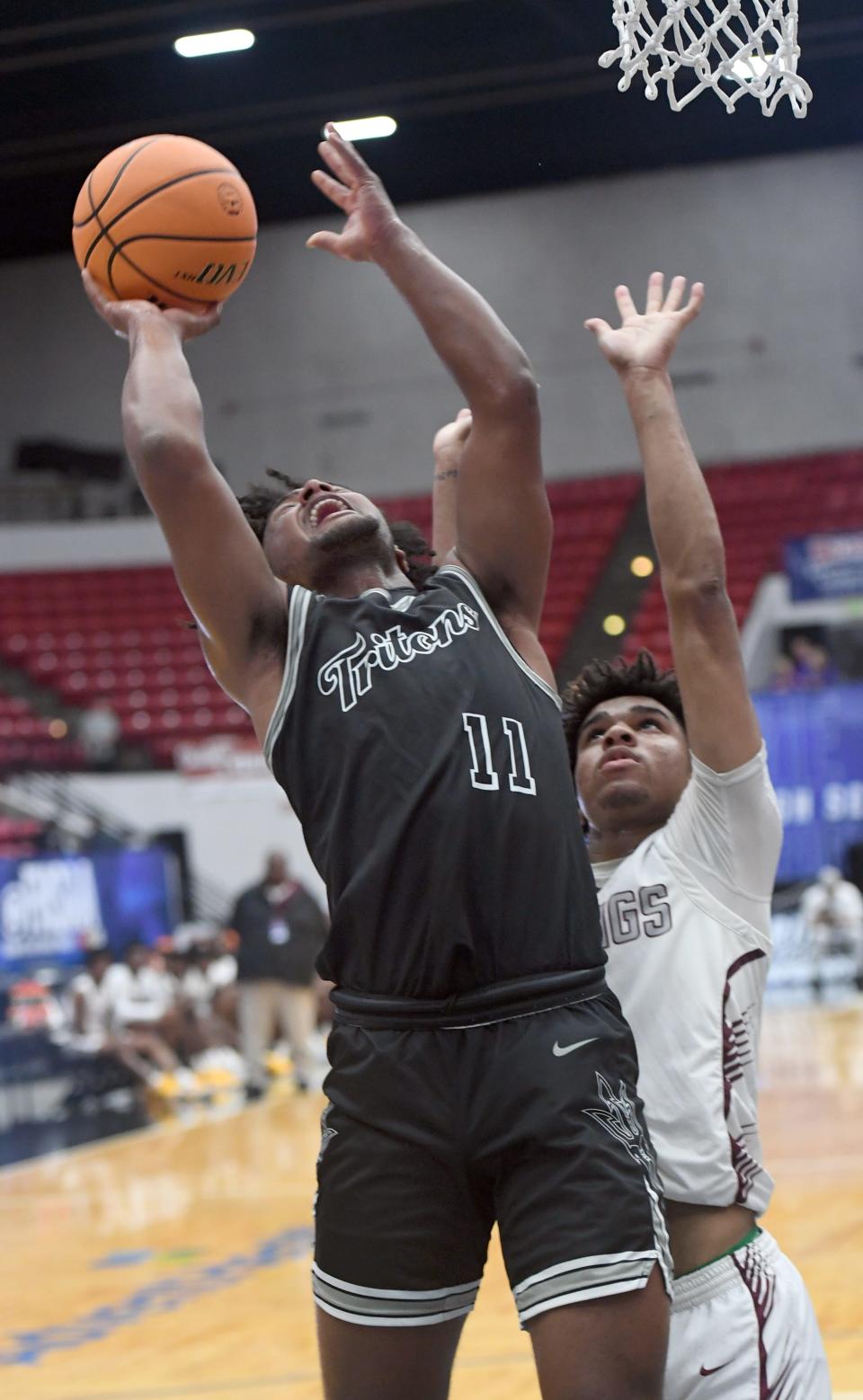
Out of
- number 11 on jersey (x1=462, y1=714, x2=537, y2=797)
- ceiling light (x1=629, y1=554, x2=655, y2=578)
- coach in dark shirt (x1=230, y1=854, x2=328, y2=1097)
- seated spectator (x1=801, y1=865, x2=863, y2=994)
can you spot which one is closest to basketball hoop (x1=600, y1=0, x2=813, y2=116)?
number 11 on jersey (x1=462, y1=714, x2=537, y2=797)

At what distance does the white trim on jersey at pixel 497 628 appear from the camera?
238 cm

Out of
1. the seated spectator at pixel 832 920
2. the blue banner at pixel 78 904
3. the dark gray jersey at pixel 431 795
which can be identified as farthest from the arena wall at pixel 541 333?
the dark gray jersey at pixel 431 795

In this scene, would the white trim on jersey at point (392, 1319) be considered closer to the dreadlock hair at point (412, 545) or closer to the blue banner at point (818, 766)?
the dreadlock hair at point (412, 545)

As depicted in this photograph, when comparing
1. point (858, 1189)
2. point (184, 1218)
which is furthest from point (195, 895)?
point (858, 1189)

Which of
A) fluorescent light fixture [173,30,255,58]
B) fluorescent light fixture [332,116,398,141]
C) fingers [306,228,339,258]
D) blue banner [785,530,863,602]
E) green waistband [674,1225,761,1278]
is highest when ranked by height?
fluorescent light fixture [173,30,255,58]

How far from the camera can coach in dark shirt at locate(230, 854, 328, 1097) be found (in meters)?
11.9

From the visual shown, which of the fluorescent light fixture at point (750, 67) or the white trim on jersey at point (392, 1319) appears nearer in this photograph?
the white trim on jersey at point (392, 1319)

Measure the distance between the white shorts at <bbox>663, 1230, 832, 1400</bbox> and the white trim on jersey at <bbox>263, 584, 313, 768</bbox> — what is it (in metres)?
1.00

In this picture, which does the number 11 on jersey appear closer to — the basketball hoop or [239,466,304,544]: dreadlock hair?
[239,466,304,544]: dreadlock hair

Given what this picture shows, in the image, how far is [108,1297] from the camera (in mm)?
6156

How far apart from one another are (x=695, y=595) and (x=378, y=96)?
14.5 meters

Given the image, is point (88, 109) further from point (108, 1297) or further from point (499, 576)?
point (499, 576)

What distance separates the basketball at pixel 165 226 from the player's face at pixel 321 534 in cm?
43

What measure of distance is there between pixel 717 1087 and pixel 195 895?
49.7 ft
